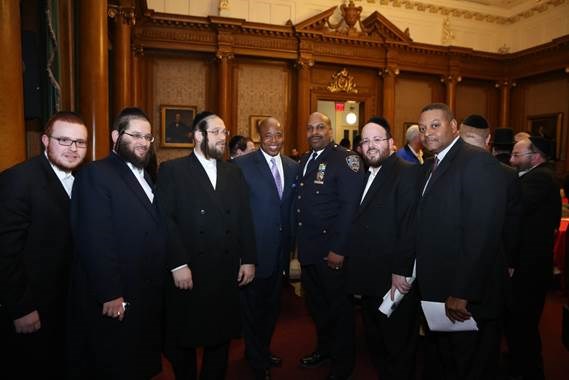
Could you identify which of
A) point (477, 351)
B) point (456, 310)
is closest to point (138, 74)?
point (456, 310)

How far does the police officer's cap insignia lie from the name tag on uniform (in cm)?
20

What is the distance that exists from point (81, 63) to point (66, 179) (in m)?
2.12

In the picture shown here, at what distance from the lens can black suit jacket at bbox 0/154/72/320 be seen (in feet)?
6.20

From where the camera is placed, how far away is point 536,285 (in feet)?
10.1

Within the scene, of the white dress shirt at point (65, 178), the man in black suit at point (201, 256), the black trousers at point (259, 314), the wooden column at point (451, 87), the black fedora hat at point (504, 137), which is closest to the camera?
the white dress shirt at point (65, 178)

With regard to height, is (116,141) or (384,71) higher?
(384,71)

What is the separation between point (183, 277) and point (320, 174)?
1376 millimetres

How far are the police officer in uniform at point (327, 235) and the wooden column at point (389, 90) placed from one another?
7755 mm

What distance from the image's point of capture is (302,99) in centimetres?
974

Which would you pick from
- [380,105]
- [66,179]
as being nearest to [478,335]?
[66,179]

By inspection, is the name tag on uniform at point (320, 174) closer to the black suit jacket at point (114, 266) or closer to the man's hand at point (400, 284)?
the man's hand at point (400, 284)

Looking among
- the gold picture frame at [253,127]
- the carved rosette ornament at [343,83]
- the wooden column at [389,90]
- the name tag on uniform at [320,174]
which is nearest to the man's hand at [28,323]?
the name tag on uniform at [320,174]

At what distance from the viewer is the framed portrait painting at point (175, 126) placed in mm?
9047

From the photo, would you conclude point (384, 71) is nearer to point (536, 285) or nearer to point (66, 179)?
point (536, 285)
